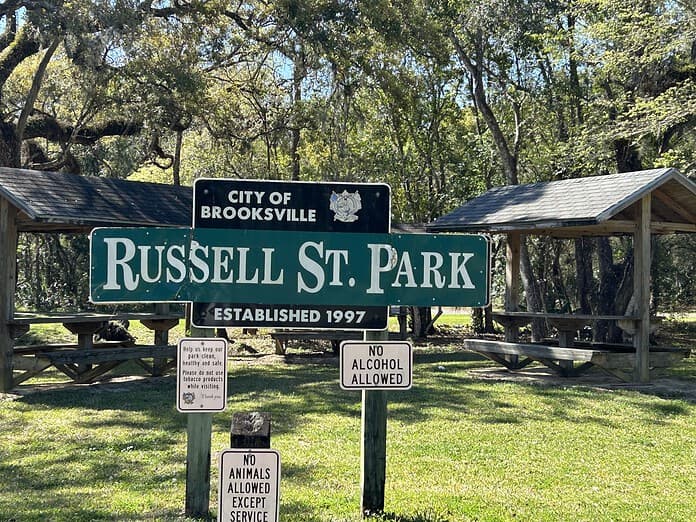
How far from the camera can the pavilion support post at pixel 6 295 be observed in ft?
40.5

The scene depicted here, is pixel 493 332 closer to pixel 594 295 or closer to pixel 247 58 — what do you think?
pixel 594 295

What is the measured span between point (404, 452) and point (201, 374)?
368 cm

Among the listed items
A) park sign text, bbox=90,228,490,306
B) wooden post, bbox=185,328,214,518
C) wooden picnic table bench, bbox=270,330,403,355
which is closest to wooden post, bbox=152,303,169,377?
wooden picnic table bench, bbox=270,330,403,355

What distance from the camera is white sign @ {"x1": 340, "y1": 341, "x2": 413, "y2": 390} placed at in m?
4.94

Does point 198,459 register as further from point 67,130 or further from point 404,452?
point 67,130

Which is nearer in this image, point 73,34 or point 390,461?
point 390,461

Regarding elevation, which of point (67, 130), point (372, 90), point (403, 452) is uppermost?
point (372, 90)

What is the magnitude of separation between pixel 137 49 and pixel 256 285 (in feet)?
50.5

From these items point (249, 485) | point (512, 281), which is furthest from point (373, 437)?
point (512, 281)

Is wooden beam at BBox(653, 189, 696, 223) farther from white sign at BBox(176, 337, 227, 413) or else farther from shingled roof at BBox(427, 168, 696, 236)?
white sign at BBox(176, 337, 227, 413)

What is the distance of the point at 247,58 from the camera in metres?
22.7

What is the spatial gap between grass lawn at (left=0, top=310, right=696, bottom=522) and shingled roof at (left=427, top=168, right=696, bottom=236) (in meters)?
2.68

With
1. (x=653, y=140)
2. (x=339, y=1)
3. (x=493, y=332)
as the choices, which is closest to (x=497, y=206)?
(x=339, y=1)

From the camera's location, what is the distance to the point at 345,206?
5.03 m
